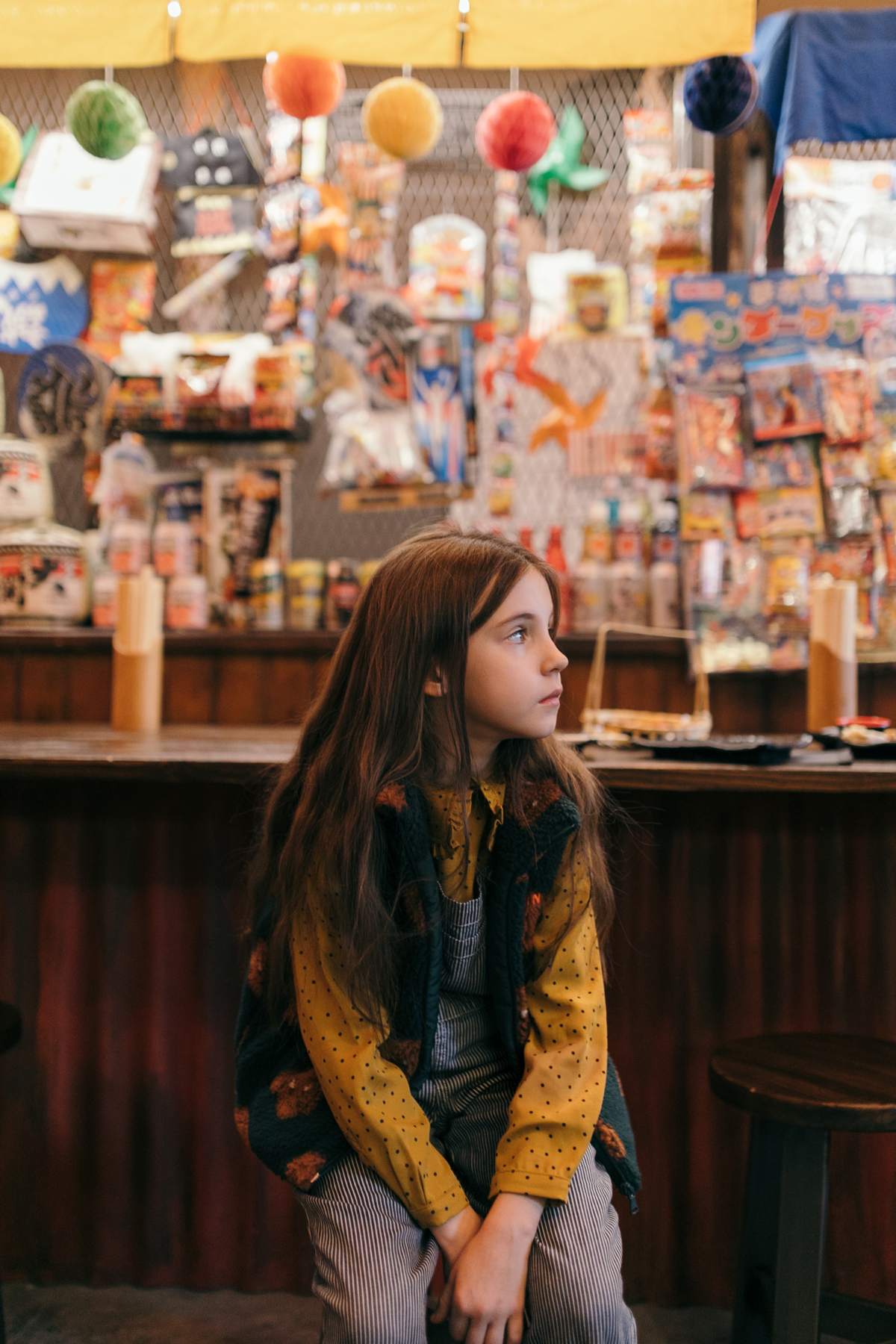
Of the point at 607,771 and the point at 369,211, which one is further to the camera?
the point at 369,211

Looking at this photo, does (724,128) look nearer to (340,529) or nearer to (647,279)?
(647,279)

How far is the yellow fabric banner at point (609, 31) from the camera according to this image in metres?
2.13

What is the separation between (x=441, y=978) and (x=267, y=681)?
1.47 metres

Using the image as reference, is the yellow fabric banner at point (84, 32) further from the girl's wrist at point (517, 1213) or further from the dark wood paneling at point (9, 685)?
the girl's wrist at point (517, 1213)

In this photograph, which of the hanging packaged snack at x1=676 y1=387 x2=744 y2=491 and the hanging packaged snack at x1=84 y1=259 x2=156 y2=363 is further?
the hanging packaged snack at x1=84 y1=259 x2=156 y2=363

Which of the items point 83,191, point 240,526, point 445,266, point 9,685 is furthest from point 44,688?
point 445,266

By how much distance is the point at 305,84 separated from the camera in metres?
2.36

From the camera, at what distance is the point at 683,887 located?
5.42 feet

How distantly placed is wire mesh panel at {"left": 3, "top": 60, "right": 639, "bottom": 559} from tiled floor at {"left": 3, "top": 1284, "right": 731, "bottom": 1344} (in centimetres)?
228

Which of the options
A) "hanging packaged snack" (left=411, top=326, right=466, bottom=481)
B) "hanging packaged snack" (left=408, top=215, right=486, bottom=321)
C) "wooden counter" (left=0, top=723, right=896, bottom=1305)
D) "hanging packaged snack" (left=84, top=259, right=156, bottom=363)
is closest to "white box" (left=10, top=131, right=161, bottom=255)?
"hanging packaged snack" (left=84, top=259, right=156, bottom=363)

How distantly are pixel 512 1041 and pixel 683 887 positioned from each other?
619 millimetres

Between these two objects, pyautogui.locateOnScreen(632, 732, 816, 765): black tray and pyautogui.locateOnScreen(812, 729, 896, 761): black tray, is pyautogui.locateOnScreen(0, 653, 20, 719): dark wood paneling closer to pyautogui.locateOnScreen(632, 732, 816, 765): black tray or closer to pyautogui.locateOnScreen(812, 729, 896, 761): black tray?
pyautogui.locateOnScreen(632, 732, 816, 765): black tray

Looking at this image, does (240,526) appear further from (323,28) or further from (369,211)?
(323,28)

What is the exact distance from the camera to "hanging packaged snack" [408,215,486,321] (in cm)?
296
